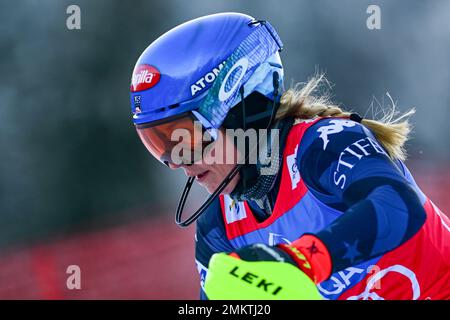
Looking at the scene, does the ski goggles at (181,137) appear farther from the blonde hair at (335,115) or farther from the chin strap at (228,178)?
the blonde hair at (335,115)

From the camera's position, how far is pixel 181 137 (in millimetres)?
2543

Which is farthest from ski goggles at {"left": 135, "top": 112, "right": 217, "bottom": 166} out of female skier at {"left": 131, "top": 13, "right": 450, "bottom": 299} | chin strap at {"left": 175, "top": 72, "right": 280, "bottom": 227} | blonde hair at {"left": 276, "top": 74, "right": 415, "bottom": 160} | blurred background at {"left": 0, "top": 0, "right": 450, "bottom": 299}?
blurred background at {"left": 0, "top": 0, "right": 450, "bottom": 299}

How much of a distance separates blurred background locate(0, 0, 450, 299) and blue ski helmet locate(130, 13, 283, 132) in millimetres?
3611

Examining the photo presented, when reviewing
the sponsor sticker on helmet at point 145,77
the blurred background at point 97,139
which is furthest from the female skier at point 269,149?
the blurred background at point 97,139

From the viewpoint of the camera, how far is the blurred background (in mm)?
6281

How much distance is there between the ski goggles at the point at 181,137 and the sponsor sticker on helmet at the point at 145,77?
141 mm

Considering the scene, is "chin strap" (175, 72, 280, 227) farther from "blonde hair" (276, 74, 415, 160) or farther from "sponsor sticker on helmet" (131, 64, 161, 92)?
"sponsor sticker on helmet" (131, 64, 161, 92)

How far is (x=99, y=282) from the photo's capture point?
6129mm

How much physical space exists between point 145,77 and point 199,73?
198 millimetres

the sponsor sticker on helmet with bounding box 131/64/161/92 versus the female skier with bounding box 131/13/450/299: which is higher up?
the sponsor sticker on helmet with bounding box 131/64/161/92

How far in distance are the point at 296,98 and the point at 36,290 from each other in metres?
3.90

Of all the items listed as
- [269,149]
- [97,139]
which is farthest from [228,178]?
[97,139]

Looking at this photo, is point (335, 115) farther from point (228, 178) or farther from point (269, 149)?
point (228, 178)
